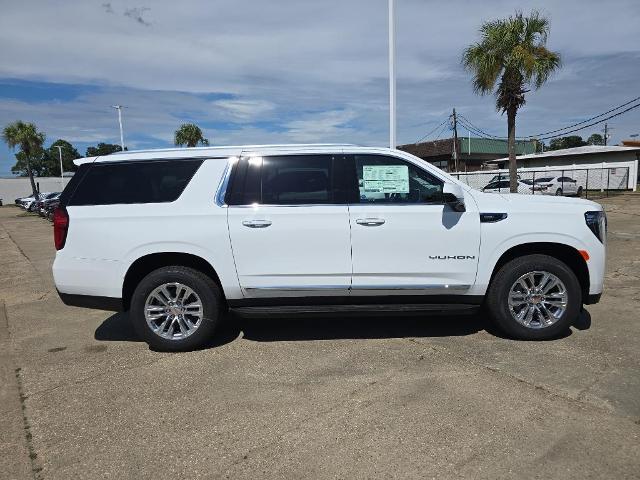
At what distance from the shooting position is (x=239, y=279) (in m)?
4.59

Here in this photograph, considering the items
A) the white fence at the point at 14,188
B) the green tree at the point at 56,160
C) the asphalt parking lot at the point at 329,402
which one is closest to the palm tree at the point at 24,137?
the white fence at the point at 14,188


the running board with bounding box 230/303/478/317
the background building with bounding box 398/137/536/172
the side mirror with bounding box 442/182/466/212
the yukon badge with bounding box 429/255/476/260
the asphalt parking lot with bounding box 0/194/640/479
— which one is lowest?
the asphalt parking lot with bounding box 0/194/640/479

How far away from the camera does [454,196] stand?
446cm

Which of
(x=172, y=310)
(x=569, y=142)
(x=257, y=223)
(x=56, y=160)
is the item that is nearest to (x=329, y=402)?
(x=257, y=223)

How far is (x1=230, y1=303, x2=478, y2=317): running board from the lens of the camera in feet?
15.1

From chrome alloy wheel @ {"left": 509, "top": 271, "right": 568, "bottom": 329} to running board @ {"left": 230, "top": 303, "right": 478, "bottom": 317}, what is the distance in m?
0.44

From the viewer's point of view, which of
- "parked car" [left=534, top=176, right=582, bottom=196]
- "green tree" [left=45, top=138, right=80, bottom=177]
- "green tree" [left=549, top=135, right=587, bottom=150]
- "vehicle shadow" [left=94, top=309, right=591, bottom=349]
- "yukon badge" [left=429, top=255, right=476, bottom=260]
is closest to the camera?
"yukon badge" [left=429, top=255, right=476, bottom=260]

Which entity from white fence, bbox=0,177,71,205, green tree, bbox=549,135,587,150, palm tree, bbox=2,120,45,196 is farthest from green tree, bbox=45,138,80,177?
green tree, bbox=549,135,587,150

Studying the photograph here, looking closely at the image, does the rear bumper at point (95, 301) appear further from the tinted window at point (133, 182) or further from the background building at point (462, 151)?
the background building at point (462, 151)

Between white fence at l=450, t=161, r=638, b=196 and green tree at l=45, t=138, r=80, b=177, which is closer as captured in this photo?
white fence at l=450, t=161, r=638, b=196

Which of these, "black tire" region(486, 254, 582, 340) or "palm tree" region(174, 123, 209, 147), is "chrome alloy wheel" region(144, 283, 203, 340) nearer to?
"black tire" region(486, 254, 582, 340)

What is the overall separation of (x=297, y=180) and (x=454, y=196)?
4.73 ft

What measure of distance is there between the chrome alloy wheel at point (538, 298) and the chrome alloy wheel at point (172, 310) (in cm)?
299

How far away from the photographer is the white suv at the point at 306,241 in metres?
4.53
